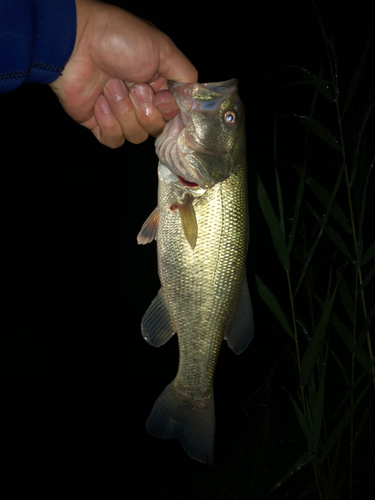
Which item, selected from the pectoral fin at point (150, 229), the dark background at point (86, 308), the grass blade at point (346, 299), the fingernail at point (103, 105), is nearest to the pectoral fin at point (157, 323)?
the pectoral fin at point (150, 229)

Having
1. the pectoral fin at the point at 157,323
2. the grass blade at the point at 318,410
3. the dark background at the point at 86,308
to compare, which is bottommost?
the dark background at the point at 86,308

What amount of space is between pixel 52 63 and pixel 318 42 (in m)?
11.8

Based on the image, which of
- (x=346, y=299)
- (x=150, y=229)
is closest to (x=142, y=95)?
(x=150, y=229)

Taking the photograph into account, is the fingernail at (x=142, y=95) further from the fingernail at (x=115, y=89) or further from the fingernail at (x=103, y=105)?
the fingernail at (x=103, y=105)

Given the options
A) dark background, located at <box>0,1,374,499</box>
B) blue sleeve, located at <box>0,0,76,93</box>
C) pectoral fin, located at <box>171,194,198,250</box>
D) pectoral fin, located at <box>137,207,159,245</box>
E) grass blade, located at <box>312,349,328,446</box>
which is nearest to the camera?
blue sleeve, located at <box>0,0,76,93</box>

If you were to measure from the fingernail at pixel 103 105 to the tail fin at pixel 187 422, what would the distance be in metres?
1.37


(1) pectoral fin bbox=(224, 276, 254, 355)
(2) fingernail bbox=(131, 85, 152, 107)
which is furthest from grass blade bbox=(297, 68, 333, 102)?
(1) pectoral fin bbox=(224, 276, 254, 355)

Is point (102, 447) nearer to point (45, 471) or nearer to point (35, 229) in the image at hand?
point (45, 471)

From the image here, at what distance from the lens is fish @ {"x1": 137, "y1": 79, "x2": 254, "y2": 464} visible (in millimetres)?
1562

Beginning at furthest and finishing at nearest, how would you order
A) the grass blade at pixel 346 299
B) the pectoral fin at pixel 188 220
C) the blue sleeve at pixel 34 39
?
the grass blade at pixel 346 299
the pectoral fin at pixel 188 220
the blue sleeve at pixel 34 39

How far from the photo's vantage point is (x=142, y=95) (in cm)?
183

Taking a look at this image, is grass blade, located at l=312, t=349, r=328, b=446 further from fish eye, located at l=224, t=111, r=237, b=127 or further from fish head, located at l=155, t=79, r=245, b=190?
fish eye, located at l=224, t=111, r=237, b=127

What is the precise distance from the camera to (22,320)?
24.2 ft

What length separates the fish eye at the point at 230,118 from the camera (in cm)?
161
